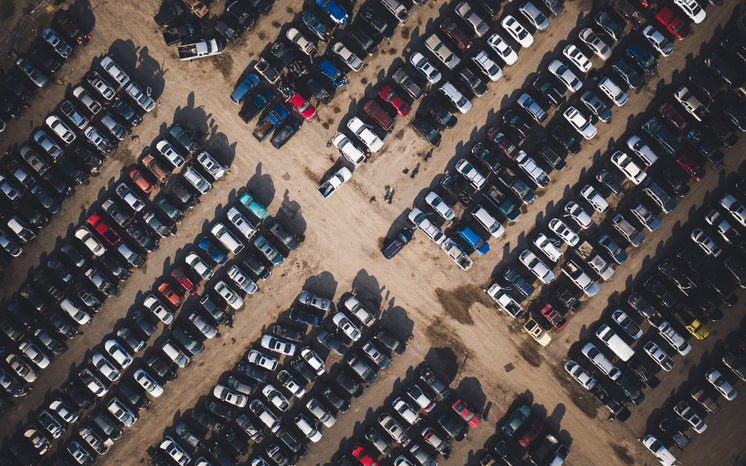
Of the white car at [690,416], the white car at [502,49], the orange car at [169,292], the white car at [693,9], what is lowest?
the orange car at [169,292]

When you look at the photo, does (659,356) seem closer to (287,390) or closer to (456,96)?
(456,96)

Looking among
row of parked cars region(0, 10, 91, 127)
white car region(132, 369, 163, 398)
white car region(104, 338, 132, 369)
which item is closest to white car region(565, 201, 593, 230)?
white car region(132, 369, 163, 398)

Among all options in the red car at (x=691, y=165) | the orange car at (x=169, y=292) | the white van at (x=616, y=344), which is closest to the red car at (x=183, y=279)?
the orange car at (x=169, y=292)

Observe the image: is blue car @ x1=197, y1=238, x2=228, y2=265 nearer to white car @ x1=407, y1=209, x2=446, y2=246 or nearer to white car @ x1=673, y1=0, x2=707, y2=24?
white car @ x1=407, y1=209, x2=446, y2=246

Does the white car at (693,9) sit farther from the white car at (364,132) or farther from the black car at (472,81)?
the white car at (364,132)

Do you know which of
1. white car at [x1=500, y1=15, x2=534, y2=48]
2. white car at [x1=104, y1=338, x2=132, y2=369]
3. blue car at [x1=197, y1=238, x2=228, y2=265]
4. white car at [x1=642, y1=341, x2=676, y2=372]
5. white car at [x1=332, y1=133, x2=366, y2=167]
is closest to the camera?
white car at [x1=500, y1=15, x2=534, y2=48]

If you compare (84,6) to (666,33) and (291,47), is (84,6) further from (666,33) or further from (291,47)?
(666,33)

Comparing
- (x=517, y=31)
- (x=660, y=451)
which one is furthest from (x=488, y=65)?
(x=660, y=451)
